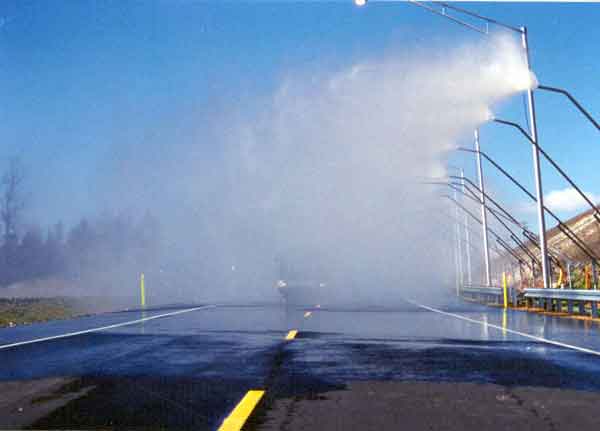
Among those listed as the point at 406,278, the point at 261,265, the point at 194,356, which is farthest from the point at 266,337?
the point at 406,278

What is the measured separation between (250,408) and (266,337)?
318 inches

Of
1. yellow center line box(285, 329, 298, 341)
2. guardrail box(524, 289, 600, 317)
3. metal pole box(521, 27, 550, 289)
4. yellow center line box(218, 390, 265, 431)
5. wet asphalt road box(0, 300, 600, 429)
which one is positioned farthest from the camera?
metal pole box(521, 27, 550, 289)

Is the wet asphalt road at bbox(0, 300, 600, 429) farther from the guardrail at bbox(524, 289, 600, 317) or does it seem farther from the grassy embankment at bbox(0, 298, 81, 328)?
the grassy embankment at bbox(0, 298, 81, 328)

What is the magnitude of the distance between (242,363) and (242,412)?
12.4 ft

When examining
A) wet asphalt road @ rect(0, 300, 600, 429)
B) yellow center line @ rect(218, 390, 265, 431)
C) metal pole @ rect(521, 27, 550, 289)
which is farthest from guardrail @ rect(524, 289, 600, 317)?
yellow center line @ rect(218, 390, 265, 431)

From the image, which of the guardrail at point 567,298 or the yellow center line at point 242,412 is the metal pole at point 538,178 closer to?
the guardrail at point 567,298

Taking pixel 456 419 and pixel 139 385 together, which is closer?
pixel 456 419

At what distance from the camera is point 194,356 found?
1130cm

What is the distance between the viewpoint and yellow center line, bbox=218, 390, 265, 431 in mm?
6145

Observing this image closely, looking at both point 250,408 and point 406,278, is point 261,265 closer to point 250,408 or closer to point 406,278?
point 406,278

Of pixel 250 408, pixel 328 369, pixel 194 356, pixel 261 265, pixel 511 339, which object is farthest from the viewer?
pixel 261 265

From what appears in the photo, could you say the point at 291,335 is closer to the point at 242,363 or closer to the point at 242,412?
the point at 242,363

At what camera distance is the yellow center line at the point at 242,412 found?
6145mm

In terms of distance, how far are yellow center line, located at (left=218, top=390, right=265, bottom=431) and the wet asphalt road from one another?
10 centimetres
